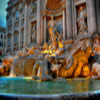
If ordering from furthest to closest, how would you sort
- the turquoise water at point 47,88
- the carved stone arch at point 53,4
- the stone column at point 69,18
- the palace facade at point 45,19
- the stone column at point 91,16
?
the carved stone arch at point 53,4, the stone column at point 69,18, the palace facade at point 45,19, the stone column at point 91,16, the turquoise water at point 47,88

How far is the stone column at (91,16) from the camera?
12292 mm

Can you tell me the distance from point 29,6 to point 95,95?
19.4 meters

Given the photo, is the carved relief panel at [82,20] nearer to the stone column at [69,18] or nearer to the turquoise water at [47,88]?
the stone column at [69,18]

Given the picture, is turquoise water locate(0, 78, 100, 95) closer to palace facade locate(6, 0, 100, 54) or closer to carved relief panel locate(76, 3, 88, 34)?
palace facade locate(6, 0, 100, 54)

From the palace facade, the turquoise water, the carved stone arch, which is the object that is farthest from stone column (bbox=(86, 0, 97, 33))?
the turquoise water

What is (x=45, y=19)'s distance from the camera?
17.8 meters

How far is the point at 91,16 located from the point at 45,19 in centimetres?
706

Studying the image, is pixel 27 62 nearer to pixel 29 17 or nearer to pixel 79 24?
pixel 79 24

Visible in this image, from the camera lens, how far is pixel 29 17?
19.9 m

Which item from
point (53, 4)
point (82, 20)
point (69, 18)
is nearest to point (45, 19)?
point (53, 4)

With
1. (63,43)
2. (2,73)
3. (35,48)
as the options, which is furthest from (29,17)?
(2,73)

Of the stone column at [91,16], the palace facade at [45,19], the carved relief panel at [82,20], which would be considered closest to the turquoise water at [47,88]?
the stone column at [91,16]

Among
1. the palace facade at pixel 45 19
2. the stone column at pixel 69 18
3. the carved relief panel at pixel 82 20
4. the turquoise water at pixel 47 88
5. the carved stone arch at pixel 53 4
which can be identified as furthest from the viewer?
the carved stone arch at pixel 53 4

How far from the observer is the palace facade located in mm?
13016
